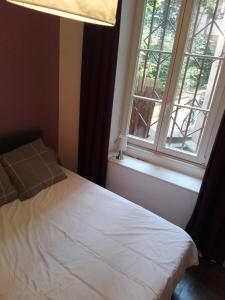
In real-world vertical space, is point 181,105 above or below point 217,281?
above

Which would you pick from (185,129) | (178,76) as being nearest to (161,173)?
(185,129)

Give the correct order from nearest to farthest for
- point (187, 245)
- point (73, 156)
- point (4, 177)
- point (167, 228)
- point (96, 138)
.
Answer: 1. point (187, 245)
2. point (167, 228)
3. point (4, 177)
4. point (96, 138)
5. point (73, 156)

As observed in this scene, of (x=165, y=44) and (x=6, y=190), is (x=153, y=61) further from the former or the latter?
(x=6, y=190)

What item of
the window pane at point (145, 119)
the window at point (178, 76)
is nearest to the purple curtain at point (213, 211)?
the window at point (178, 76)

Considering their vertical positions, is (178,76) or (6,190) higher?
(178,76)

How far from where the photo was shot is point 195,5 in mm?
1798

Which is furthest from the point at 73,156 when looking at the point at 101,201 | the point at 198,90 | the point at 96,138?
the point at 198,90

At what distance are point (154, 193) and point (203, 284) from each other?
80 cm

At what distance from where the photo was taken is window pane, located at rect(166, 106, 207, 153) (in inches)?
80.7

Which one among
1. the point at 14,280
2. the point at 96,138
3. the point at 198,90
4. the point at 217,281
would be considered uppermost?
the point at 198,90

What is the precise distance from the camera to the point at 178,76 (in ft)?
A: 6.57

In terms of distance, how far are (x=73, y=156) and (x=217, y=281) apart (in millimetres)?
1782

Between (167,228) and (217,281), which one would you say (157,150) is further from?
(217,281)

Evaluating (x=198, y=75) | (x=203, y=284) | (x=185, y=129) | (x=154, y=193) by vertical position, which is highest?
(x=198, y=75)
